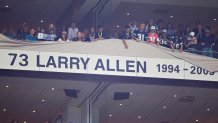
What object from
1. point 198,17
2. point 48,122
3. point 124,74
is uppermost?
point 198,17

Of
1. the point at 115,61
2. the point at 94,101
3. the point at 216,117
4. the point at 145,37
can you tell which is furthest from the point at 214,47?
the point at 216,117

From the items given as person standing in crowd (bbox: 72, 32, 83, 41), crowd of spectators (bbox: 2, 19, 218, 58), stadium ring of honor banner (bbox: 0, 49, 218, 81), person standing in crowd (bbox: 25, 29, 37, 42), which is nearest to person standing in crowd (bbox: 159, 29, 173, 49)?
crowd of spectators (bbox: 2, 19, 218, 58)

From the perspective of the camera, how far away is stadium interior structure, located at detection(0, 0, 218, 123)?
1844 centimetres

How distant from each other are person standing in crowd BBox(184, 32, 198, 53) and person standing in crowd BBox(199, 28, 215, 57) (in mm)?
247

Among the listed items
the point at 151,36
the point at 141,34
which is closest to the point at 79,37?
the point at 141,34

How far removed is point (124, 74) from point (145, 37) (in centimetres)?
174

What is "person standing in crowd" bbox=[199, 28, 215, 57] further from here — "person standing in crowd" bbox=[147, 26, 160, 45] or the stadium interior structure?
"person standing in crowd" bbox=[147, 26, 160, 45]

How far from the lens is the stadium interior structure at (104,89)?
726 inches

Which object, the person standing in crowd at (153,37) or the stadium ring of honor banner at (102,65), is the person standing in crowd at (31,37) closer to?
the stadium ring of honor banner at (102,65)

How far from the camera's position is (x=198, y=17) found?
2373cm

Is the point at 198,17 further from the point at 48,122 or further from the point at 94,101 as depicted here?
the point at 48,122

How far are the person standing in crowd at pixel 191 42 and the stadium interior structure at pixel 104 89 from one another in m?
0.54

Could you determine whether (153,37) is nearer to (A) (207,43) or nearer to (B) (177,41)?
(B) (177,41)

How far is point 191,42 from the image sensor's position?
1869cm
